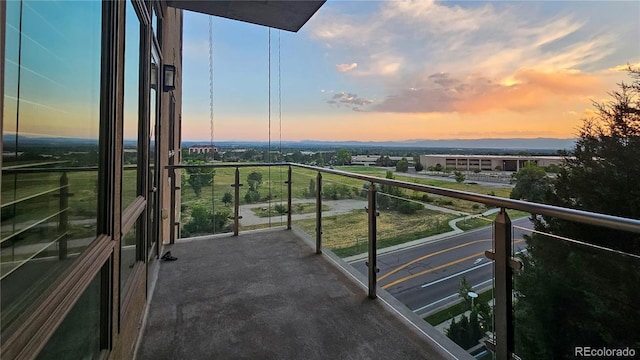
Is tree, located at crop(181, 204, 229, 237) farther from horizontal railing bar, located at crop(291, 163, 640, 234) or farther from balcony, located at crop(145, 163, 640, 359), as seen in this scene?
horizontal railing bar, located at crop(291, 163, 640, 234)

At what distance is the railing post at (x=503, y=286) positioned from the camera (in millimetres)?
1550

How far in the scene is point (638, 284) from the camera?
127cm

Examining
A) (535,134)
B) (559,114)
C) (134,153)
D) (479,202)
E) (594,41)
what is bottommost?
(479,202)

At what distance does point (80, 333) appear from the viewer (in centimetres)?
106

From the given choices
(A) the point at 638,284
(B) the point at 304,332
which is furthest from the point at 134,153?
(A) the point at 638,284

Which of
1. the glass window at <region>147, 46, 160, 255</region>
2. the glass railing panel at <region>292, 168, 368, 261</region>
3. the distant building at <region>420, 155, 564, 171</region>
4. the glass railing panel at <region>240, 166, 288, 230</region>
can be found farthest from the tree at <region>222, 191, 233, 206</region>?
the distant building at <region>420, 155, 564, 171</region>

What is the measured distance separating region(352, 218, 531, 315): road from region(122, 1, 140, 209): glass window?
198cm

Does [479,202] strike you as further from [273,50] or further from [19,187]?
[273,50]

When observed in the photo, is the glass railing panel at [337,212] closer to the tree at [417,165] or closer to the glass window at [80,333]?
the glass window at [80,333]

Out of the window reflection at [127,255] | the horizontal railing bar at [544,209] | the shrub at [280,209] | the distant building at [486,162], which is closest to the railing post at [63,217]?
the window reflection at [127,255]

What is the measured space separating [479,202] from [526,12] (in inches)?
716

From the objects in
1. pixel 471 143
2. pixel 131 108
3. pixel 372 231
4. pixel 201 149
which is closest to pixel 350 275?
pixel 372 231

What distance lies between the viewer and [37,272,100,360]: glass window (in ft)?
2.79

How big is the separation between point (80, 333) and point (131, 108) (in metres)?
Answer: 1.31
